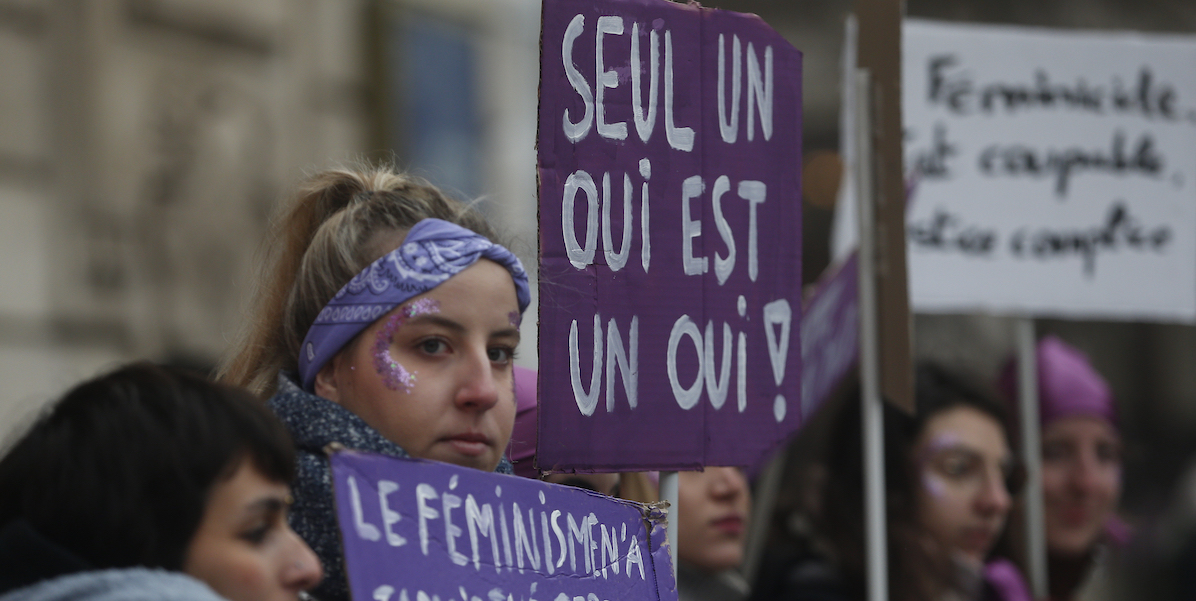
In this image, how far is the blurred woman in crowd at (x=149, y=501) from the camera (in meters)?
1.46

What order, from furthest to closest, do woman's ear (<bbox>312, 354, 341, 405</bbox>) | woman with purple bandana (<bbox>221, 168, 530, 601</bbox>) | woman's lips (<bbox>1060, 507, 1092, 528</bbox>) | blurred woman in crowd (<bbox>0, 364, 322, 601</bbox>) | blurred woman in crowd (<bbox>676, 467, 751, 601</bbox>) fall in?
woman's lips (<bbox>1060, 507, 1092, 528</bbox>)
blurred woman in crowd (<bbox>676, 467, 751, 601</bbox>)
woman's ear (<bbox>312, 354, 341, 405</bbox>)
woman with purple bandana (<bbox>221, 168, 530, 601</bbox>)
blurred woman in crowd (<bbox>0, 364, 322, 601</bbox>)

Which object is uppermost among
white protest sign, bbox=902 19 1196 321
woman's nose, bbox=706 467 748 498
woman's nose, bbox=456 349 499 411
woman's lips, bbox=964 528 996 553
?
white protest sign, bbox=902 19 1196 321

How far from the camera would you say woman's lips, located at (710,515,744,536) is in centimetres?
303

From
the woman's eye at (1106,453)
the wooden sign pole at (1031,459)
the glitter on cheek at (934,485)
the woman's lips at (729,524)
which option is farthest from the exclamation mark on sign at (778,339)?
the woman's eye at (1106,453)

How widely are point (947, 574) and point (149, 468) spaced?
2.77 m

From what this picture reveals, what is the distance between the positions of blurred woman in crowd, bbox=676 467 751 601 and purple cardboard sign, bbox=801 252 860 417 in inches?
32.8

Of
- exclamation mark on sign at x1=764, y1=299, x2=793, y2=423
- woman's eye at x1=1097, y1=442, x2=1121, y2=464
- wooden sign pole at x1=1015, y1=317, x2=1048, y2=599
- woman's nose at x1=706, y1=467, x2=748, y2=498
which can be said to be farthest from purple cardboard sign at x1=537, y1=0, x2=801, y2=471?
woman's eye at x1=1097, y1=442, x2=1121, y2=464

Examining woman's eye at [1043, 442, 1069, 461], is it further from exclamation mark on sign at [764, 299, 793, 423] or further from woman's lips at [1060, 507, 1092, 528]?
exclamation mark on sign at [764, 299, 793, 423]

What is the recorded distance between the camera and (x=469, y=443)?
1.90 m

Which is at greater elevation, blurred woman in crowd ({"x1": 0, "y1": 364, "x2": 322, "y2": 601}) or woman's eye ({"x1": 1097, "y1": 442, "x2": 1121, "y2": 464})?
blurred woman in crowd ({"x1": 0, "y1": 364, "x2": 322, "y2": 601})

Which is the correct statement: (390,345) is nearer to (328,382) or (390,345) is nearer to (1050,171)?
(328,382)

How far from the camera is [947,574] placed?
3.81 meters

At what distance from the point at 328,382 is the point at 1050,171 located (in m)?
3.04

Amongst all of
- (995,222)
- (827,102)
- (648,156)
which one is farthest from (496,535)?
(827,102)
